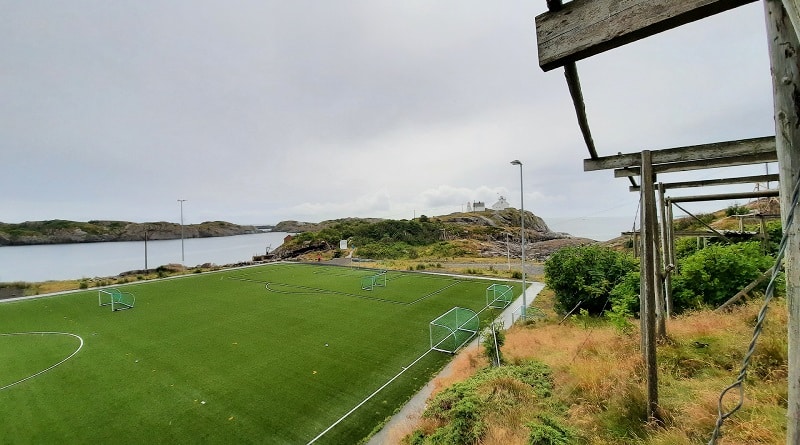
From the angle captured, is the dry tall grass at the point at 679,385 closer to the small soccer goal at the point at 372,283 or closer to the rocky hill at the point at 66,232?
the small soccer goal at the point at 372,283

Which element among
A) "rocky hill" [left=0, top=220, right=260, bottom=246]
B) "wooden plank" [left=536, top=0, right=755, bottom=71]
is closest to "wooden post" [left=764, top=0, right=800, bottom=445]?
"wooden plank" [left=536, top=0, right=755, bottom=71]

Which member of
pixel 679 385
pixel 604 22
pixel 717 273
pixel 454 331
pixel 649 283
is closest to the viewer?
pixel 604 22

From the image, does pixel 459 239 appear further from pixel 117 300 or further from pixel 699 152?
pixel 699 152

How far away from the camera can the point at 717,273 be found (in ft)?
25.5

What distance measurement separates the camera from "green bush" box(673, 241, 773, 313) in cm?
746

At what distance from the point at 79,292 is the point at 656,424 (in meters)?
28.3

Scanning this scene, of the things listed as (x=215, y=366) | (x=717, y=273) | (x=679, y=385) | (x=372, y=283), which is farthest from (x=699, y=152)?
(x=372, y=283)

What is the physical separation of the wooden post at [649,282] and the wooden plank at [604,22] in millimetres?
3049

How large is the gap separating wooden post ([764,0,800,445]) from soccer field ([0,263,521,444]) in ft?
20.7

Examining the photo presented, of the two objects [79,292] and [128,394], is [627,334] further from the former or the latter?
[79,292]

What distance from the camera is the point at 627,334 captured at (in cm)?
648

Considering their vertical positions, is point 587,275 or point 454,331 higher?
point 587,275

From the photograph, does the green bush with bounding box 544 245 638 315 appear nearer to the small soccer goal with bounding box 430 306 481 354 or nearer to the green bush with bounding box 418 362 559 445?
the small soccer goal with bounding box 430 306 481 354

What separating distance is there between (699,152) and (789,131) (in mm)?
4089
